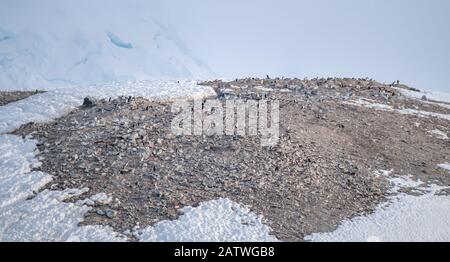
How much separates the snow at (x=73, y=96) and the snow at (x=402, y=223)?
1219 centimetres

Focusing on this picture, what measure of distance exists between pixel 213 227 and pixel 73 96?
44.2ft

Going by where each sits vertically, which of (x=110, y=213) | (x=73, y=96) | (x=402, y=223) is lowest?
(x=402, y=223)

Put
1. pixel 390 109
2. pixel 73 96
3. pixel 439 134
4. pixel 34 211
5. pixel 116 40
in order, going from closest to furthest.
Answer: pixel 34 211 < pixel 439 134 < pixel 73 96 < pixel 390 109 < pixel 116 40

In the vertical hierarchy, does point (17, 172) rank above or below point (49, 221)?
above

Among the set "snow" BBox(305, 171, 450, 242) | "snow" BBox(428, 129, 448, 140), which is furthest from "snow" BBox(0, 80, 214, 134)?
"snow" BBox(305, 171, 450, 242)

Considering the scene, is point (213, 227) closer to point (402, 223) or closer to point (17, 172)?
point (402, 223)

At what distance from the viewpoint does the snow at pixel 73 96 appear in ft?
67.2

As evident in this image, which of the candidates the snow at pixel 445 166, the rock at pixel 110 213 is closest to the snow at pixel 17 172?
the rock at pixel 110 213

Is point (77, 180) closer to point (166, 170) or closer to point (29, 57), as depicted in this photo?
point (166, 170)

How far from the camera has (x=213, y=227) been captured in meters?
12.5

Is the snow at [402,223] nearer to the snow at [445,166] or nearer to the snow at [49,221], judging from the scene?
the snow at [445,166]

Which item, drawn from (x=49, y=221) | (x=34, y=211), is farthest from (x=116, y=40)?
(x=49, y=221)

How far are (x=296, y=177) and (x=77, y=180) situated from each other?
7.27m
